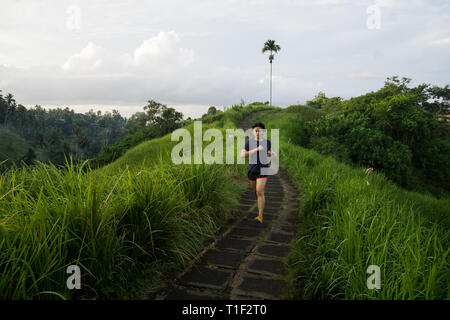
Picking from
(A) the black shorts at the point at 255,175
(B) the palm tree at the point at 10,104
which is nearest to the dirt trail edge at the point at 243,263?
(A) the black shorts at the point at 255,175

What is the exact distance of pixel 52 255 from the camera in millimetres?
1985

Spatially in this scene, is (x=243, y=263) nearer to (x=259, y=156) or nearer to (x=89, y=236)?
(x=89, y=236)

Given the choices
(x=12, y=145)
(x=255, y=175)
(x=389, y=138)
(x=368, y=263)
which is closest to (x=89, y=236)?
(x=368, y=263)

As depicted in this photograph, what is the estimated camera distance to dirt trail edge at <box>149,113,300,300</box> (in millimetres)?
2463

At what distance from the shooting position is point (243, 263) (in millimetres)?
3031

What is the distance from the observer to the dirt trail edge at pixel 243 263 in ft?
8.08

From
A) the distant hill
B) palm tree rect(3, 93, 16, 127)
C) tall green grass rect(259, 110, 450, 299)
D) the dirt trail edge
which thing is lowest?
the dirt trail edge

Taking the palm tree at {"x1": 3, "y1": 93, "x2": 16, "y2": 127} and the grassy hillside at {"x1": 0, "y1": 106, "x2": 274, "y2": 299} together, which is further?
the palm tree at {"x1": 3, "y1": 93, "x2": 16, "y2": 127}

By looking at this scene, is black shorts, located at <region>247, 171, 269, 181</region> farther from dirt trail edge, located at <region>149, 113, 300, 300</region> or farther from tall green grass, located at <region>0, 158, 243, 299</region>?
tall green grass, located at <region>0, 158, 243, 299</region>

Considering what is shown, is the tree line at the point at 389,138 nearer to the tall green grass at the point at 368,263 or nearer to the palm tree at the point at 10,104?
the tall green grass at the point at 368,263

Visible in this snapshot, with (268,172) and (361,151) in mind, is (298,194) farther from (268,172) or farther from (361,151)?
(361,151)

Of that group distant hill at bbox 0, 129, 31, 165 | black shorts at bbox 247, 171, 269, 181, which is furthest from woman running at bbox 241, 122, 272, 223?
distant hill at bbox 0, 129, 31, 165

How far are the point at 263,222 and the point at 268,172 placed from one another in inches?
33.4
